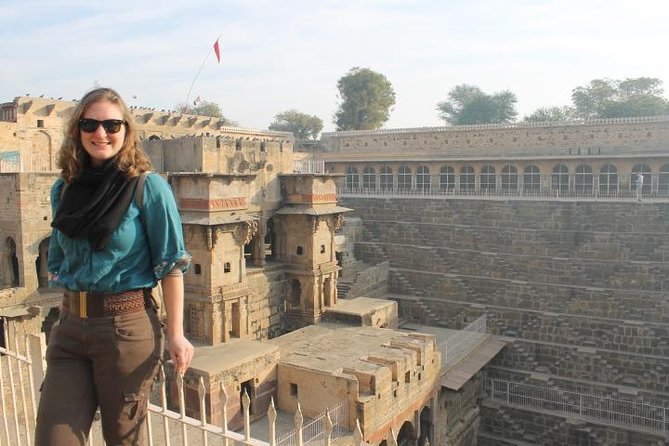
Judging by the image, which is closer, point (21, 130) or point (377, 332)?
point (377, 332)

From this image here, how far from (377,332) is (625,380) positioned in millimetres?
7866

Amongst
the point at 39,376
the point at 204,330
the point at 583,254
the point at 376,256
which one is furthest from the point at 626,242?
the point at 39,376

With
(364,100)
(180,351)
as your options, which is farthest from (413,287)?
(364,100)

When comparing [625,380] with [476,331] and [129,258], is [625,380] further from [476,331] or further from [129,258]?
[129,258]

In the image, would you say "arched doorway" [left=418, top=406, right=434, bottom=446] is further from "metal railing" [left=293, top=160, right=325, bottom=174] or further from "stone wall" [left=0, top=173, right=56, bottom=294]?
"metal railing" [left=293, top=160, right=325, bottom=174]

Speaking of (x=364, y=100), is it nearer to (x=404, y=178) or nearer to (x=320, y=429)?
(x=404, y=178)

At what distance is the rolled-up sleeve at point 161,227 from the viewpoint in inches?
116

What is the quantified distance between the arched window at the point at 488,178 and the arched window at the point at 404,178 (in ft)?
12.6

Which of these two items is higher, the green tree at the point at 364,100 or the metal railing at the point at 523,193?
the green tree at the point at 364,100

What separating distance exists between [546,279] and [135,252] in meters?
19.7

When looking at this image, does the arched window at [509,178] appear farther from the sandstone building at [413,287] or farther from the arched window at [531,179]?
the sandstone building at [413,287]

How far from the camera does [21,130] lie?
19.9 meters

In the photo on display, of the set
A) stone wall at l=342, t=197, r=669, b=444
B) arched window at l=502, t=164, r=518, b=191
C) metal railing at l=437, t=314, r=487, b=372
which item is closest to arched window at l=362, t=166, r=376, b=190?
stone wall at l=342, t=197, r=669, b=444

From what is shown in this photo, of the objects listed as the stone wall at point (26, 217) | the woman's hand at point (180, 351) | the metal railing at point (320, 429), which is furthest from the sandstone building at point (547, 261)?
the woman's hand at point (180, 351)
